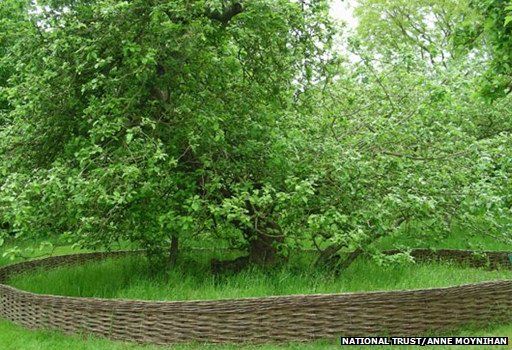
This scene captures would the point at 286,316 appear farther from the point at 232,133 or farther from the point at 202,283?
the point at 232,133

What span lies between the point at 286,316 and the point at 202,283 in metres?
2.07

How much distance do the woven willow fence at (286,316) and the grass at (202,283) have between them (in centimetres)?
15

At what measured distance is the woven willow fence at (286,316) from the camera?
6.00 metres

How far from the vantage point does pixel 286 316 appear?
600 cm

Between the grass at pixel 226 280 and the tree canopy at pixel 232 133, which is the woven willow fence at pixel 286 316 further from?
the tree canopy at pixel 232 133

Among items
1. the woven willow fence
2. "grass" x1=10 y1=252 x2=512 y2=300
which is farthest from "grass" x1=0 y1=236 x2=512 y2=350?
the woven willow fence

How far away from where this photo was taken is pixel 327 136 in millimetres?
8484

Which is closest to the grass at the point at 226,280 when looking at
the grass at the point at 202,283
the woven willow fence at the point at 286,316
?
the grass at the point at 202,283

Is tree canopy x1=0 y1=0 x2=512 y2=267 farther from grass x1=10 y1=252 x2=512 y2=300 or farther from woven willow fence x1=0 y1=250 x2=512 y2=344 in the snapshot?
woven willow fence x1=0 y1=250 x2=512 y2=344

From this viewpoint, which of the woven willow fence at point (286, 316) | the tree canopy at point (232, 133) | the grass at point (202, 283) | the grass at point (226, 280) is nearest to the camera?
the woven willow fence at point (286, 316)

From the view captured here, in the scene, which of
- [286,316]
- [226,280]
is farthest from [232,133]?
[286,316]

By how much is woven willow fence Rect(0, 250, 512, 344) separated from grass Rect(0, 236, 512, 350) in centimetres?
15

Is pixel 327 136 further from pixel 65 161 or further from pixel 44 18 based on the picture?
pixel 44 18

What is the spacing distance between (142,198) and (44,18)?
3.04 metres
